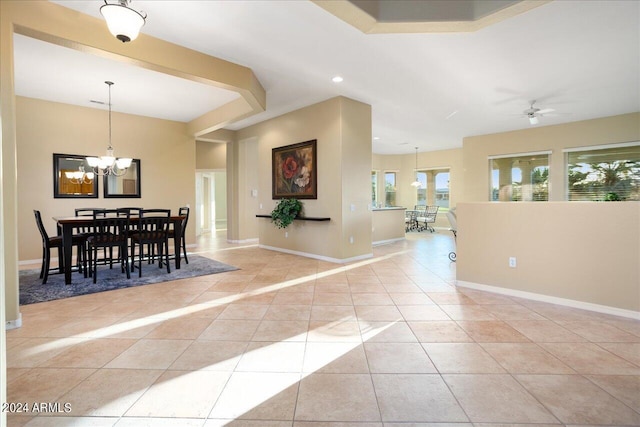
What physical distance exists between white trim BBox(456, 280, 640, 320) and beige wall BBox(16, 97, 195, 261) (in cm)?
626

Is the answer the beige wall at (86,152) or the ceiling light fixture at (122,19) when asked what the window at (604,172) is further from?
the beige wall at (86,152)

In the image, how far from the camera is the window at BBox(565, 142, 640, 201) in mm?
6562

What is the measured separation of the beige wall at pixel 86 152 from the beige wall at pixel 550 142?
7.64 m

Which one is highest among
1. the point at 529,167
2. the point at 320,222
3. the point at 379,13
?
the point at 379,13

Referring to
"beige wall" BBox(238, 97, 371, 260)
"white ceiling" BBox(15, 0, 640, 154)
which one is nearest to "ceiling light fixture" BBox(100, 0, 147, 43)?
A: "white ceiling" BBox(15, 0, 640, 154)

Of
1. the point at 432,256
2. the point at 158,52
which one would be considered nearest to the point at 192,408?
the point at 158,52

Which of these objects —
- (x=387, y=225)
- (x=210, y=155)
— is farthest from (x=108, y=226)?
(x=387, y=225)

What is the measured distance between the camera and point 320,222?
580 cm

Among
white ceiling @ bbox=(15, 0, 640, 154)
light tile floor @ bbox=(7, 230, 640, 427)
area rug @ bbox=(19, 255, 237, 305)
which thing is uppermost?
white ceiling @ bbox=(15, 0, 640, 154)

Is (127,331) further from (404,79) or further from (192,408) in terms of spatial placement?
(404,79)

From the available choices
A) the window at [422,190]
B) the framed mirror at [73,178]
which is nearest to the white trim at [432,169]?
the window at [422,190]

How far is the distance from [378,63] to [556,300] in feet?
11.5

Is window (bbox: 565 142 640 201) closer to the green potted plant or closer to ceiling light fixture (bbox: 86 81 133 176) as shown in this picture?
the green potted plant

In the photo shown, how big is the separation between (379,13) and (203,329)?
3.26m
